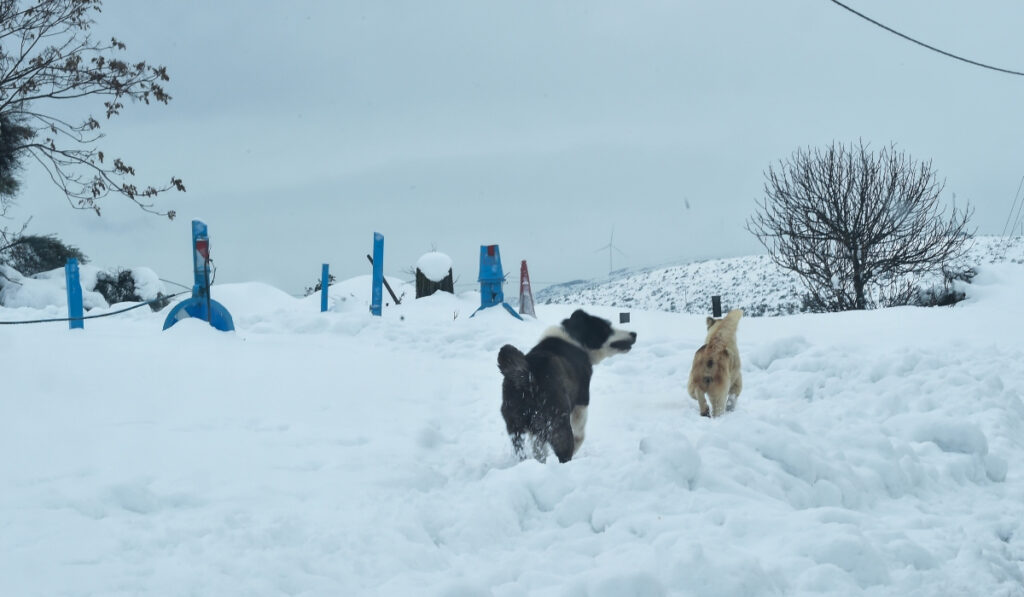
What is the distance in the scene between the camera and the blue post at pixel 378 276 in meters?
14.9

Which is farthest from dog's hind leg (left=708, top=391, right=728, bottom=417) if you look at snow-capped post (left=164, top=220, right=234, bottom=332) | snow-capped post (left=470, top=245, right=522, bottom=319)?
snow-capped post (left=470, top=245, right=522, bottom=319)

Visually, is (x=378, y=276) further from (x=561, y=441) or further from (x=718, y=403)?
(x=561, y=441)

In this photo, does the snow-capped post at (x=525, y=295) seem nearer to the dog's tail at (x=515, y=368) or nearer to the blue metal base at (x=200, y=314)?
the blue metal base at (x=200, y=314)

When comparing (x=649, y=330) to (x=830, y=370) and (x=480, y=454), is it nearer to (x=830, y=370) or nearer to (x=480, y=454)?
(x=830, y=370)

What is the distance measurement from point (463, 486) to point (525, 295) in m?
11.1

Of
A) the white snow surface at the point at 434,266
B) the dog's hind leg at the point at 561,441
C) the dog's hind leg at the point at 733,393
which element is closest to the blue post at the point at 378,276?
the white snow surface at the point at 434,266

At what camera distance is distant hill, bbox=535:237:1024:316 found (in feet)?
90.6

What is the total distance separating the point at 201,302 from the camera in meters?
9.22

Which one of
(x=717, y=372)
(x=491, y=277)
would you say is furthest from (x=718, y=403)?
(x=491, y=277)

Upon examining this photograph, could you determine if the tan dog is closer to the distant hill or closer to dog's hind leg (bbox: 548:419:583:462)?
dog's hind leg (bbox: 548:419:583:462)

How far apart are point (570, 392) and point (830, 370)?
4.26 meters

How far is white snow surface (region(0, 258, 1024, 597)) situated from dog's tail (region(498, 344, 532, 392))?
592 mm

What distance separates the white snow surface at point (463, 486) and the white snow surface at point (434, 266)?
10574mm

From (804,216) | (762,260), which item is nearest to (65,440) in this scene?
(804,216)
